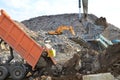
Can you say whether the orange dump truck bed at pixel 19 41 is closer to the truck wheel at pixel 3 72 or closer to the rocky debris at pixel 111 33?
the truck wheel at pixel 3 72

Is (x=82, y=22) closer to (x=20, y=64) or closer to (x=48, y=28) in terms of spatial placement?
(x=48, y=28)

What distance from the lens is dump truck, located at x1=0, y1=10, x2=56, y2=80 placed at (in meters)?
14.9

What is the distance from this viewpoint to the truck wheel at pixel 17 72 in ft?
49.4

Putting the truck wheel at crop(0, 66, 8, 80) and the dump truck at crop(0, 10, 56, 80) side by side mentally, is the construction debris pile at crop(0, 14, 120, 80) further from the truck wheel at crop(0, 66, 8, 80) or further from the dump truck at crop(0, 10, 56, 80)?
the truck wheel at crop(0, 66, 8, 80)

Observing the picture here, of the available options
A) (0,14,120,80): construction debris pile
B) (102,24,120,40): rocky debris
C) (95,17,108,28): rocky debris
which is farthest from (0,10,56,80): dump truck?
(95,17,108,28): rocky debris

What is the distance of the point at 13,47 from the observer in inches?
600

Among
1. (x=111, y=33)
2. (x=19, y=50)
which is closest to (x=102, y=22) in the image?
(x=111, y=33)

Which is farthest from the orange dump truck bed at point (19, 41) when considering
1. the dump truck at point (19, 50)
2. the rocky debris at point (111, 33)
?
the rocky debris at point (111, 33)

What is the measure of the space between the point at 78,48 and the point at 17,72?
14412 mm

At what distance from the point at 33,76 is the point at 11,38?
197 cm

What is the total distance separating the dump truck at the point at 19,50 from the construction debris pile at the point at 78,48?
0.55 m

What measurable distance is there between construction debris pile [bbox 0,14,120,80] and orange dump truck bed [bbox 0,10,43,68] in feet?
3.14

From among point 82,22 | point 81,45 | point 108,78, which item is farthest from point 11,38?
point 82,22

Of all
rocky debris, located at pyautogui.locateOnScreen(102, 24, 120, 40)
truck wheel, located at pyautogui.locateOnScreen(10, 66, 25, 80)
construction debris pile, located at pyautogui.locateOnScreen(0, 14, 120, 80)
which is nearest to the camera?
construction debris pile, located at pyautogui.locateOnScreen(0, 14, 120, 80)
